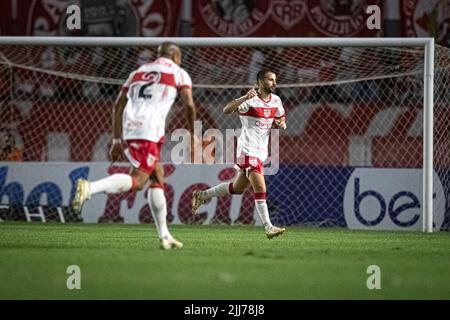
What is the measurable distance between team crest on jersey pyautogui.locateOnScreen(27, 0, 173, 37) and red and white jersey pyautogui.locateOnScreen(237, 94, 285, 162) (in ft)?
21.5

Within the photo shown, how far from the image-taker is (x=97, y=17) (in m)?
17.5

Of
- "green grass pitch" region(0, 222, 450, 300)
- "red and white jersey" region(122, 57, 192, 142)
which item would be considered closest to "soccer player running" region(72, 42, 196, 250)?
"red and white jersey" region(122, 57, 192, 142)

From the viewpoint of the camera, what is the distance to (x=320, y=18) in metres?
17.6

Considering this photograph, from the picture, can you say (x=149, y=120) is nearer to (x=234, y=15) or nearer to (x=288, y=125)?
(x=288, y=125)

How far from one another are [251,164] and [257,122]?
1.80ft

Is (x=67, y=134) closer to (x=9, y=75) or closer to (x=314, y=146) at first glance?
(x=9, y=75)

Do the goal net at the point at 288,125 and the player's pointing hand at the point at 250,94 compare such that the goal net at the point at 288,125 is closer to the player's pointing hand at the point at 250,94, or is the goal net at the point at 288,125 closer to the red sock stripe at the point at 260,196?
the red sock stripe at the point at 260,196

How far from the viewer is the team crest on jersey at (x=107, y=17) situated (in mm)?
17562

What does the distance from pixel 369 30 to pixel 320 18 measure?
2.88ft

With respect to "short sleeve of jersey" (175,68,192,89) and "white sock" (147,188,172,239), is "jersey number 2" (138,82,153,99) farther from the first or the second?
"white sock" (147,188,172,239)

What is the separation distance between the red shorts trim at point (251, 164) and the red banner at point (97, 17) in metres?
6.77

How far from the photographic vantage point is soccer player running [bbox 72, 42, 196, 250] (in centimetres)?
851

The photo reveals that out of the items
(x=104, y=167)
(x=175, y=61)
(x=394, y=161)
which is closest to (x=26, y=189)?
(x=104, y=167)

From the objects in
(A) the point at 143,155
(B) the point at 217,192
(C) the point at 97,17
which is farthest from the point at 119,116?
(C) the point at 97,17
